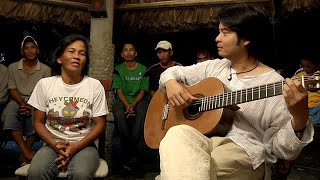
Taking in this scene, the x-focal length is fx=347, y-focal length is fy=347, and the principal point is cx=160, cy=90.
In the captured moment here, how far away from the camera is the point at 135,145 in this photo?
13.7ft

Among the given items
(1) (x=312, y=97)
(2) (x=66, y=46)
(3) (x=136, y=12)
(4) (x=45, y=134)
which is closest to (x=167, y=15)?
(3) (x=136, y=12)

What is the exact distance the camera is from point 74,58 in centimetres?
274

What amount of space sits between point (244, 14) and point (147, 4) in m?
3.64

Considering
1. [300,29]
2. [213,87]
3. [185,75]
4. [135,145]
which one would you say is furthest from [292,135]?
[300,29]

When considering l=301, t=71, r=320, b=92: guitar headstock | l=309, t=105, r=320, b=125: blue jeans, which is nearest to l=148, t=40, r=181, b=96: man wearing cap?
l=309, t=105, r=320, b=125: blue jeans

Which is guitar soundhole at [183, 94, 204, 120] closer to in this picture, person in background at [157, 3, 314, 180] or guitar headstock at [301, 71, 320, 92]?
person in background at [157, 3, 314, 180]

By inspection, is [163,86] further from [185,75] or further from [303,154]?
[303,154]

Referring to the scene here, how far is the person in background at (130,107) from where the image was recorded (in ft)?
13.6

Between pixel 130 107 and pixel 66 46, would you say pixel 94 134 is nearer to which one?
pixel 66 46

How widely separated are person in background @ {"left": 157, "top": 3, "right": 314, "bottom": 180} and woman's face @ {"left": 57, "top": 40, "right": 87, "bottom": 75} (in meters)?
0.76

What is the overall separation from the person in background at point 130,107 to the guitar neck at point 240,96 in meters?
2.07

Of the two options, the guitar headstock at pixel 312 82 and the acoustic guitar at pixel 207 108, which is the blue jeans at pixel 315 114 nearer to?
the acoustic guitar at pixel 207 108

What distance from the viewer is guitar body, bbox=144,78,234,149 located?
202cm

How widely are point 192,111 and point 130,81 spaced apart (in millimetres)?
2564
